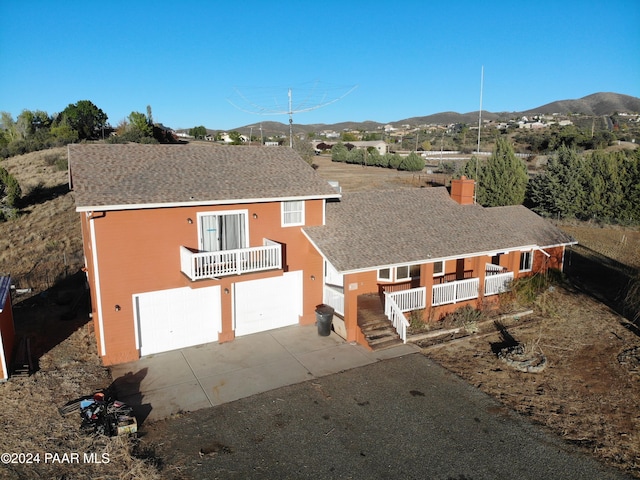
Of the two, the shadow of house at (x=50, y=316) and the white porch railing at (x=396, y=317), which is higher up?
the white porch railing at (x=396, y=317)

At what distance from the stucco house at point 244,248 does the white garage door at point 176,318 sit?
36 millimetres

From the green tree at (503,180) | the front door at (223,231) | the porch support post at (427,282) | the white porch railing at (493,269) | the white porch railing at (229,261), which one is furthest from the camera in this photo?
the green tree at (503,180)

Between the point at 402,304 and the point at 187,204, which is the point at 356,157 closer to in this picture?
the point at 402,304

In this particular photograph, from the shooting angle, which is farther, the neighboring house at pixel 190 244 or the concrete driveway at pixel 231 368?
the neighboring house at pixel 190 244

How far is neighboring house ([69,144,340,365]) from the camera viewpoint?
14766 millimetres

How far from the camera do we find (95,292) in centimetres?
1484

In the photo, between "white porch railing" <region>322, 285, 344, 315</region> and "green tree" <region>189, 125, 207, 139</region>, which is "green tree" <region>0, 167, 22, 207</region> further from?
"green tree" <region>189, 125, 207, 139</region>

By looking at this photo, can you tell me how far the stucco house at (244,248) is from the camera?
14938 millimetres

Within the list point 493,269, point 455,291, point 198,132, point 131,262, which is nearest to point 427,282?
point 455,291

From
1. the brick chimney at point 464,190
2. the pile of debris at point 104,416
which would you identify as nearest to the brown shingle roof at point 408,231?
the brick chimney at point 464,190

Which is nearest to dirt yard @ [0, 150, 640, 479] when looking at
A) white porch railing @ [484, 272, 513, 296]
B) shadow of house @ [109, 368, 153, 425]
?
shadow of house @ [109, 368, 153, 425]

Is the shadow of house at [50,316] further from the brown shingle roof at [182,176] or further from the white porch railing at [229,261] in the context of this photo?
the brown shingle roof at [182,176]

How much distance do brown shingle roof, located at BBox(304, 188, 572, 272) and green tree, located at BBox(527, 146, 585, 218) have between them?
20767 mm

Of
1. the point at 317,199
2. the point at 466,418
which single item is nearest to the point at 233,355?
the point at 317,199
